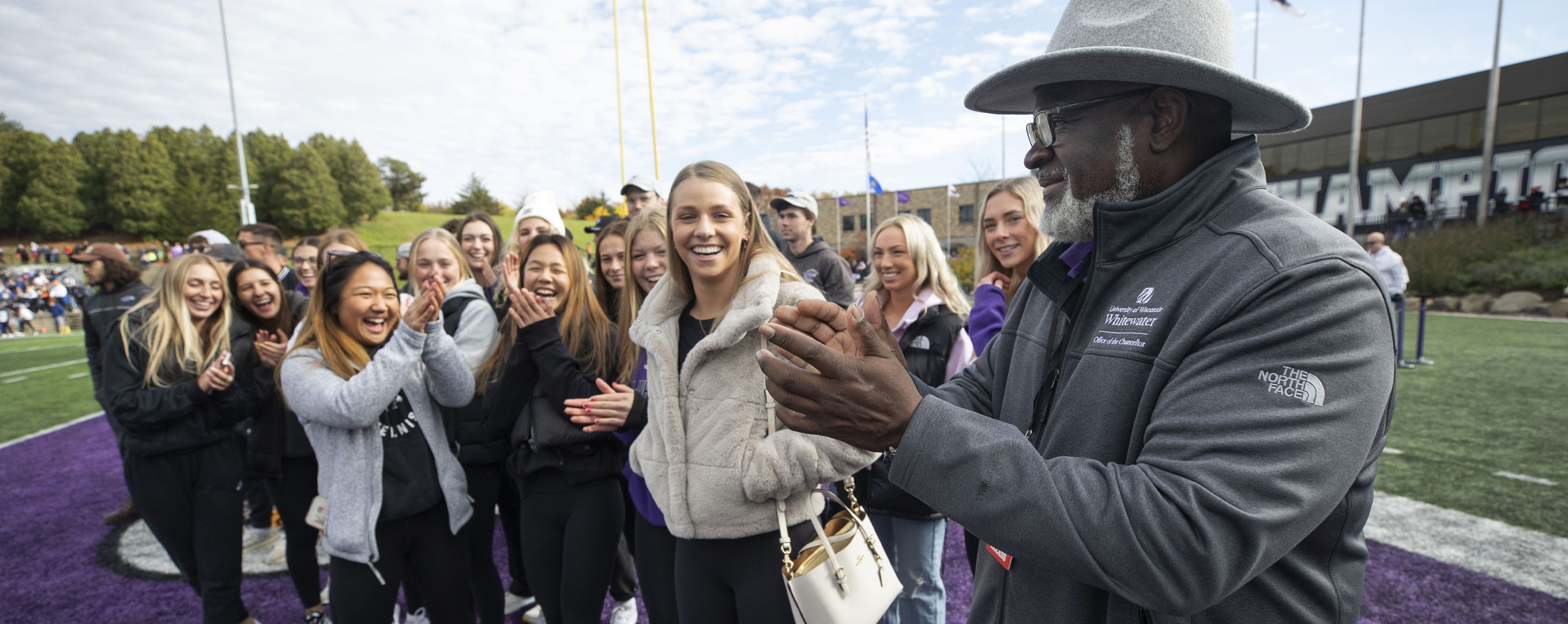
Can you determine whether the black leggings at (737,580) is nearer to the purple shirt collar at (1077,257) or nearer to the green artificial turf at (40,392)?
the purple shirt collar at (1077,257)

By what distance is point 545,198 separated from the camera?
5371mm

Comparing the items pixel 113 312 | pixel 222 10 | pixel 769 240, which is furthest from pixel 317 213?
pixel 769 240

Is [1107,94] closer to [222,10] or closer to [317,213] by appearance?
[222,10]

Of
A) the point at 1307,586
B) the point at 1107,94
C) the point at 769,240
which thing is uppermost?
the point at 1107,94

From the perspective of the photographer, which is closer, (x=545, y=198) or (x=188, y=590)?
(x=188, y=590)

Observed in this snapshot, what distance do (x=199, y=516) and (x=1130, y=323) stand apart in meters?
4.51

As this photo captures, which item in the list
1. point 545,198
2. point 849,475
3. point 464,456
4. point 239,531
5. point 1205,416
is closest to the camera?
point 1205,416

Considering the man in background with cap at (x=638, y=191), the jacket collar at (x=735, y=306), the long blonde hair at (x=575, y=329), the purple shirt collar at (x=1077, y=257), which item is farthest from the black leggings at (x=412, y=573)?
the man in background with cap at (x=638, y=191)

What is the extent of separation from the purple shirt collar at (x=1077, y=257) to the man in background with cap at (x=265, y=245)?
6.76 metres

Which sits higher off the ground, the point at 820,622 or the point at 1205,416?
the point at 1205,416

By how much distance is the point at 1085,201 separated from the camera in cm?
132

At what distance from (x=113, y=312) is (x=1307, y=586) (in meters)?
6.09

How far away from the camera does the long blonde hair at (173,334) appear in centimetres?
343

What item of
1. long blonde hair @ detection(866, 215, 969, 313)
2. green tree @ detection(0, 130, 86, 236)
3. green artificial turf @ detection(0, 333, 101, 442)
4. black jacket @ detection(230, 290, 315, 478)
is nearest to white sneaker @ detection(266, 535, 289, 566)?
black jacket @ detection(230, 290, 315, 478)
